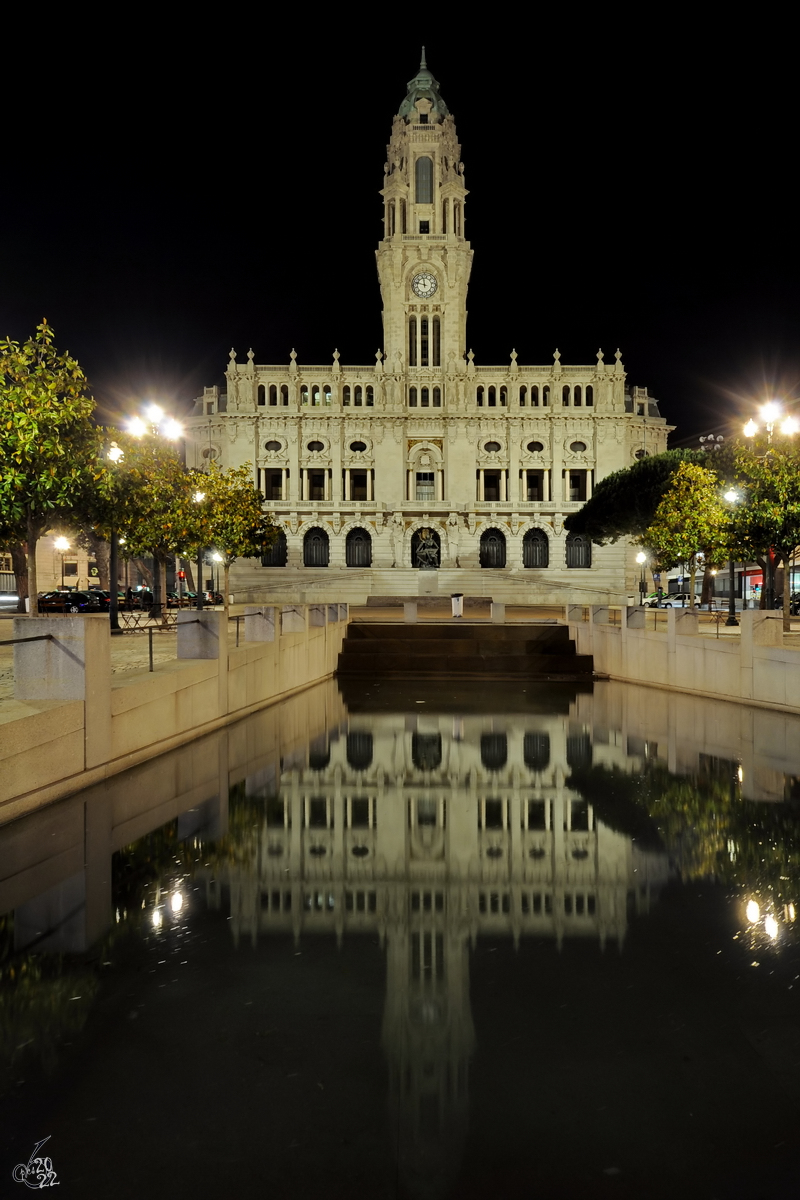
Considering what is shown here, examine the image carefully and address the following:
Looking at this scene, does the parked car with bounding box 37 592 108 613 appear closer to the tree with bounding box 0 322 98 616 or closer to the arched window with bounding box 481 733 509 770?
the tree with bounding box 0 322 98 616

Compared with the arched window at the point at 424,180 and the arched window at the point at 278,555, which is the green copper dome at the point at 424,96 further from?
the arched window at the point at 278,555

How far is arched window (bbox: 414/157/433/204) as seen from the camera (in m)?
68.0

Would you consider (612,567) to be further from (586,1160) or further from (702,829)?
(586,1160)

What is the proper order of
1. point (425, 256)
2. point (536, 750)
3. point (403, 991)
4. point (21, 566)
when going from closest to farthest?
point (403, 991) → point (536, 750) → point (21, 566) → point (425, 256)

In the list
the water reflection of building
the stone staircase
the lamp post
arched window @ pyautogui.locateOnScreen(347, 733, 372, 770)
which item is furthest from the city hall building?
the water reflection of building

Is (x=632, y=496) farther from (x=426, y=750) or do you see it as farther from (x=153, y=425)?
(x=426, y=750)

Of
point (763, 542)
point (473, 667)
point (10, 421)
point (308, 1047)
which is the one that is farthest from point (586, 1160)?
point (763, 542)

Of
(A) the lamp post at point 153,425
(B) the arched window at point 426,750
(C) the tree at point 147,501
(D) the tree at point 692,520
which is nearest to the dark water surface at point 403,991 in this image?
(B) the arched window at point 426,750

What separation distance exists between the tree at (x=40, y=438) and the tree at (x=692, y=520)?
18813mm

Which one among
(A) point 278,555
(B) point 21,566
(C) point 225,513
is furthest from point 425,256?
(B) point 21,566

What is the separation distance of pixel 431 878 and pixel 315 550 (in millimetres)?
59481

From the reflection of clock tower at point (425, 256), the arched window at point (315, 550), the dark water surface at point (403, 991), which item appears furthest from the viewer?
the reflection of clock tower at point (425, 256)

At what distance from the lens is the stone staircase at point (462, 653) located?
75.1 ft

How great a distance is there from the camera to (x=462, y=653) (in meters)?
24.2
